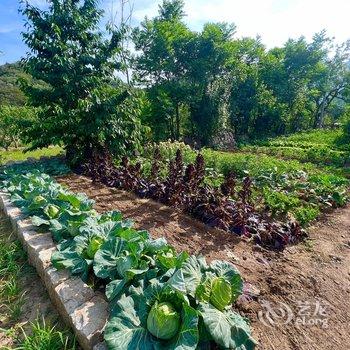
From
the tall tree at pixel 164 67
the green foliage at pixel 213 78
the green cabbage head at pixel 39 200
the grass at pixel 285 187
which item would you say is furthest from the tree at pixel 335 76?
the green cabbage head at pixel 39 200

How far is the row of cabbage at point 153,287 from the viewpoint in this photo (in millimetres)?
1529

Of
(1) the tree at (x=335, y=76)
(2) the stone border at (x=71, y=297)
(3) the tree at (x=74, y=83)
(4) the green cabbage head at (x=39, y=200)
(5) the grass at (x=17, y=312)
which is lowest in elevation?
(5) the grass at (x=17, y=312)

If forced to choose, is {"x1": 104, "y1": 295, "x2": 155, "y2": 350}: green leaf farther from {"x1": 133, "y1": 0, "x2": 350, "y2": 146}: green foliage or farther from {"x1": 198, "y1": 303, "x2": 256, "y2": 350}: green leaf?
{"x1": 133, "y1": 0, "x2": 350, "y2": 146}: green foliage

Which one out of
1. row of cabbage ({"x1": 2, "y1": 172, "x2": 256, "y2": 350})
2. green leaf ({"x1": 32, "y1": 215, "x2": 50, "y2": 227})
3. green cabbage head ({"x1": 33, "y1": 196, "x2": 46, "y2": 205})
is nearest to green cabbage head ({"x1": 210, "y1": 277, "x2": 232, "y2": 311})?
row of cabbage ({"x1": 2, "y1": 172, "x2": 256, "y2": 350})

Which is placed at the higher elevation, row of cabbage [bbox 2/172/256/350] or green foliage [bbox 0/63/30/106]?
green foliage [bbox 0/63/30/106]

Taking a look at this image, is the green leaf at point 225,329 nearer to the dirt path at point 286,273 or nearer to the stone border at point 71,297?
the dirt path at point 286,273

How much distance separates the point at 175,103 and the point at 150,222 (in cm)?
1316

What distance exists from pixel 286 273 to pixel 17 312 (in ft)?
8.10

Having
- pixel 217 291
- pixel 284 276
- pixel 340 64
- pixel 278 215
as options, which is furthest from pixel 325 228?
pixel 340 64

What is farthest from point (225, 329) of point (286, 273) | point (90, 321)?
point (286, 273)

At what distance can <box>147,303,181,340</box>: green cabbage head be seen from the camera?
5.00 feet

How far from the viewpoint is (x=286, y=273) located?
2826 mm

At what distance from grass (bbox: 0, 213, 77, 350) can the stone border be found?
0.10 metres

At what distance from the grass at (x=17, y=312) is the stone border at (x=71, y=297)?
98 mm
